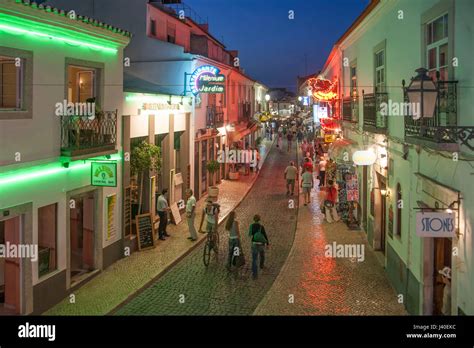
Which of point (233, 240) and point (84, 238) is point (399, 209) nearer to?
point (233, 240)

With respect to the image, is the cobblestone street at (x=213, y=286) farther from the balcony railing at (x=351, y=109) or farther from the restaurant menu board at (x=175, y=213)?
the balcony railing at (x=351, y=109)

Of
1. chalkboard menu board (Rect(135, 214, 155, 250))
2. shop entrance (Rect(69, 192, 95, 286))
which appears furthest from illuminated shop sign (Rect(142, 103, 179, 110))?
shop entrance (Rect(69, 192, 95, 286))

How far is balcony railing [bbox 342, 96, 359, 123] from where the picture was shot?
1836cm

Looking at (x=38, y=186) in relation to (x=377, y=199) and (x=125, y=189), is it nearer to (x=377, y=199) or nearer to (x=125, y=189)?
(x=125, y=189)

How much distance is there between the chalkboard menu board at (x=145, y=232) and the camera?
50.7 ft

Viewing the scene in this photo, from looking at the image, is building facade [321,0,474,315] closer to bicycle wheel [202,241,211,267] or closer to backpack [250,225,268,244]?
backpack [250,225,268,244]

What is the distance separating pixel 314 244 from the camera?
53.9ft

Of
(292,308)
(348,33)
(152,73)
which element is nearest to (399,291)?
(292,308)

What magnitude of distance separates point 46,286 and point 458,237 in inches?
331

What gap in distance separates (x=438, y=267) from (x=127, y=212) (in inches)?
362

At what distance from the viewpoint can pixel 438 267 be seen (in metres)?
9.58

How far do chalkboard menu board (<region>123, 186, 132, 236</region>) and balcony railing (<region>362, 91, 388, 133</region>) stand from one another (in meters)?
7.51

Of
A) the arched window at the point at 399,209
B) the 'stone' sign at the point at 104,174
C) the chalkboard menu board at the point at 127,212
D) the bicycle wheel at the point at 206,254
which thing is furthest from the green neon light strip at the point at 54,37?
the arched window at the point at 399,209

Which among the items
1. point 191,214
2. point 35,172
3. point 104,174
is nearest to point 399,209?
point 191,214
